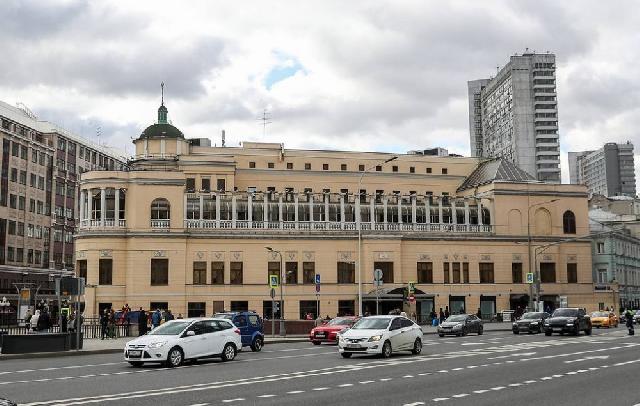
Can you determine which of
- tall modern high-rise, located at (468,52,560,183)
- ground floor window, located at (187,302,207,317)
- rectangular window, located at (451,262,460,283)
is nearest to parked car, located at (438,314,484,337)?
rectangular window, located at (451,262,460,283)

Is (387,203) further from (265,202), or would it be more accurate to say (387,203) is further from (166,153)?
(166,153)

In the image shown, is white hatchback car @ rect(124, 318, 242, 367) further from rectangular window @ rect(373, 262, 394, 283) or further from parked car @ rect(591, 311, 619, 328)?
rectangular window @ rect(373, 262, 394, 283)

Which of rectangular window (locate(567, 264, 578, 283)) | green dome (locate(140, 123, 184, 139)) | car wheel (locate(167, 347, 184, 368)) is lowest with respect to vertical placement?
car wheel (locate(167, 347, 184, 368))

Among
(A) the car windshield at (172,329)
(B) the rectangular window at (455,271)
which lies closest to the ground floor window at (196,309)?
(B) the rectangular window at (455,271)

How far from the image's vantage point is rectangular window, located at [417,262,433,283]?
72812 millimetres

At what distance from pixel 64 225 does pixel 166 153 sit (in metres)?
30.1

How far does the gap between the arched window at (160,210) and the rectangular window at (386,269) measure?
19130mm

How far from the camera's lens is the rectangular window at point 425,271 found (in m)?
72.8

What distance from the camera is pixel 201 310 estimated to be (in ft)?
217

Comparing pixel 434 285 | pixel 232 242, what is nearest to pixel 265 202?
pixel 232 242

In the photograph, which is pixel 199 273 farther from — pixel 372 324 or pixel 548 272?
pixel 372 324

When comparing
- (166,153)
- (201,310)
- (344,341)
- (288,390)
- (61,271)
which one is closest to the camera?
(288,390)

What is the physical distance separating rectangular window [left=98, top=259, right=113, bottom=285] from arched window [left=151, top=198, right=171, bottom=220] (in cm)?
540

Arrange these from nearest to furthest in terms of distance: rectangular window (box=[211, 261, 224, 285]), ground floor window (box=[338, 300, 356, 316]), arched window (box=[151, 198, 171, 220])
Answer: arched window (box=[151, 198, 171, 220]) < rectangular window (box=[211, 261, 224, 285]) < ground floor window (box=[338, 300, 356, 316])
